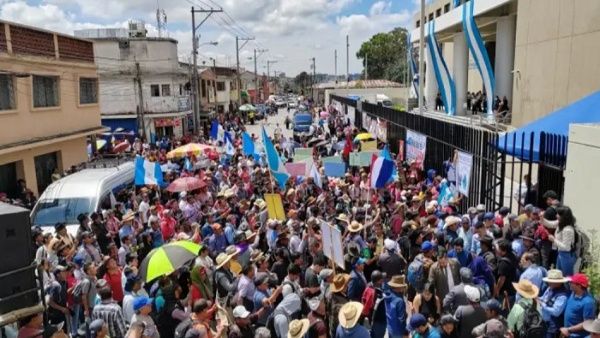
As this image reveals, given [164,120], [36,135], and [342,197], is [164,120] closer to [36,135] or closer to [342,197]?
[36,135]

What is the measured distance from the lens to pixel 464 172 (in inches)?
457

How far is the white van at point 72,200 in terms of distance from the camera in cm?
1152

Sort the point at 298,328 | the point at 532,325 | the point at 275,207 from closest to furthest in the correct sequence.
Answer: the point at 298,328 < the point at 532,325 < the point at 275,207

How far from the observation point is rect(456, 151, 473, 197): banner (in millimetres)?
11312

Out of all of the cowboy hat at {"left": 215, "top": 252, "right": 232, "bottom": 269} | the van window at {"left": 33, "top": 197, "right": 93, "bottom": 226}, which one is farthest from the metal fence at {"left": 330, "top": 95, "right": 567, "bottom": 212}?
the van window at {"left": 33, "top": 197, "right": 93, "bottom": 226}

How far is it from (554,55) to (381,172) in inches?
348

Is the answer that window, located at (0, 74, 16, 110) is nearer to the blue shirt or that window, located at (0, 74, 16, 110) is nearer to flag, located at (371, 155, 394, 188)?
flag, located at (371, 155, 394, 188)

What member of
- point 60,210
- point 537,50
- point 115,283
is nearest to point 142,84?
point 537,50

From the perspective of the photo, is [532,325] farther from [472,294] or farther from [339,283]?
[339,283]

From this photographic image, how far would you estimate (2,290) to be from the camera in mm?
4660

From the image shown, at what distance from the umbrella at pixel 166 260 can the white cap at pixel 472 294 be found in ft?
11.2

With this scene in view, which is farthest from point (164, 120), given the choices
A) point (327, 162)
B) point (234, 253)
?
point (234, 253)

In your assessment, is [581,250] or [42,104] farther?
[42,104]

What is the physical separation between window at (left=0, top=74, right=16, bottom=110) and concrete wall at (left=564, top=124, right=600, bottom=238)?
1553 centimetres
